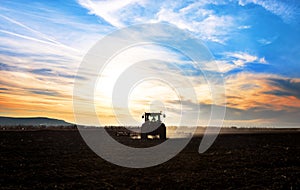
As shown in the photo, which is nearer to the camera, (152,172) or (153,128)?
(152,172)

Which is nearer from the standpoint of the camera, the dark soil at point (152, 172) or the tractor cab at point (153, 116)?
the dark soil at point (152, 172)

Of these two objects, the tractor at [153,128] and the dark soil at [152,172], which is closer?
the dark soil at [152,172]

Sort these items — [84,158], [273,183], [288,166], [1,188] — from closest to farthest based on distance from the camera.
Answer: [1,188]
[273,183]
[288,166]
[84,158]

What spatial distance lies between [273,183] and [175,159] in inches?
360

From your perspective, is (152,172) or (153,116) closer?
(152,172)

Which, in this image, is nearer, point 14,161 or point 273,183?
point 273,183

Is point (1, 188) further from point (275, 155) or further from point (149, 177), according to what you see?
point (275, 155)

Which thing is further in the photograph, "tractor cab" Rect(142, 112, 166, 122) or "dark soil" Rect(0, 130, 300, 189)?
"tractor cab" Rect(142, 112, 166, 122)

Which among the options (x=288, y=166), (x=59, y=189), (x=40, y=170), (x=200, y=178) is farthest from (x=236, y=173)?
(x=40, y=170)

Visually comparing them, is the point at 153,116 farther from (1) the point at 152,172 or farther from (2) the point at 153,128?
(1) the point at 152,172

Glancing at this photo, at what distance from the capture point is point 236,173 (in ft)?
58.3

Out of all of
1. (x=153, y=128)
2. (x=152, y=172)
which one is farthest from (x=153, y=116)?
(x=152, y=172)

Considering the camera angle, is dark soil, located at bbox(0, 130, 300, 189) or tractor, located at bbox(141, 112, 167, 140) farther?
tractor, located at bbox(141, 112, 167, 140)

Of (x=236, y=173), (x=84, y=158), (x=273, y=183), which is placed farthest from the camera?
(x=84, y=158)
